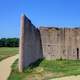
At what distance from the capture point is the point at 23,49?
21.7 metres

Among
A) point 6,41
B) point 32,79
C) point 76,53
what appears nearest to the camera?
point 32,79

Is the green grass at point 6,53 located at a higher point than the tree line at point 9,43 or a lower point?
lower

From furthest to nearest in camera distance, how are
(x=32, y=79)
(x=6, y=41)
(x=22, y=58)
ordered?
1. (x=6, y=41)
2. (x=22, y=58)
3. (x=32, y=79)

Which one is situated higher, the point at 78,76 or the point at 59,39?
the point at 59,39

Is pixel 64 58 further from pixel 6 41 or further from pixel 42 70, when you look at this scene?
pixel 6 41

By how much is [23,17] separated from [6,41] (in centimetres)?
8661

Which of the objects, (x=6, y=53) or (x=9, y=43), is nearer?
(x=6, y=53)

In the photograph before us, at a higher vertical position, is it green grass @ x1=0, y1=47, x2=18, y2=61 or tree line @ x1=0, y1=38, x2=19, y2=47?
tree line @ x1=0, y1=38, x2=19, y2=47

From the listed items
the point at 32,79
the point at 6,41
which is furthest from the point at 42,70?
the point at 6,41

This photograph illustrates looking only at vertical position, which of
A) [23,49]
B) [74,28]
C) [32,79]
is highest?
[74,28]

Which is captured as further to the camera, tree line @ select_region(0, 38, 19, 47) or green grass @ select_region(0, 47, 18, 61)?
tree line @ select_region(0, 38, 19, 47)

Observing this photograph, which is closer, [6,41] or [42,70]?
[42,70]

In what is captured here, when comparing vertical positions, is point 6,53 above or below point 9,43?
below

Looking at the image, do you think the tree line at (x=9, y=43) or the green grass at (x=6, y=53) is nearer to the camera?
the green grass at (x=6, y=53)
